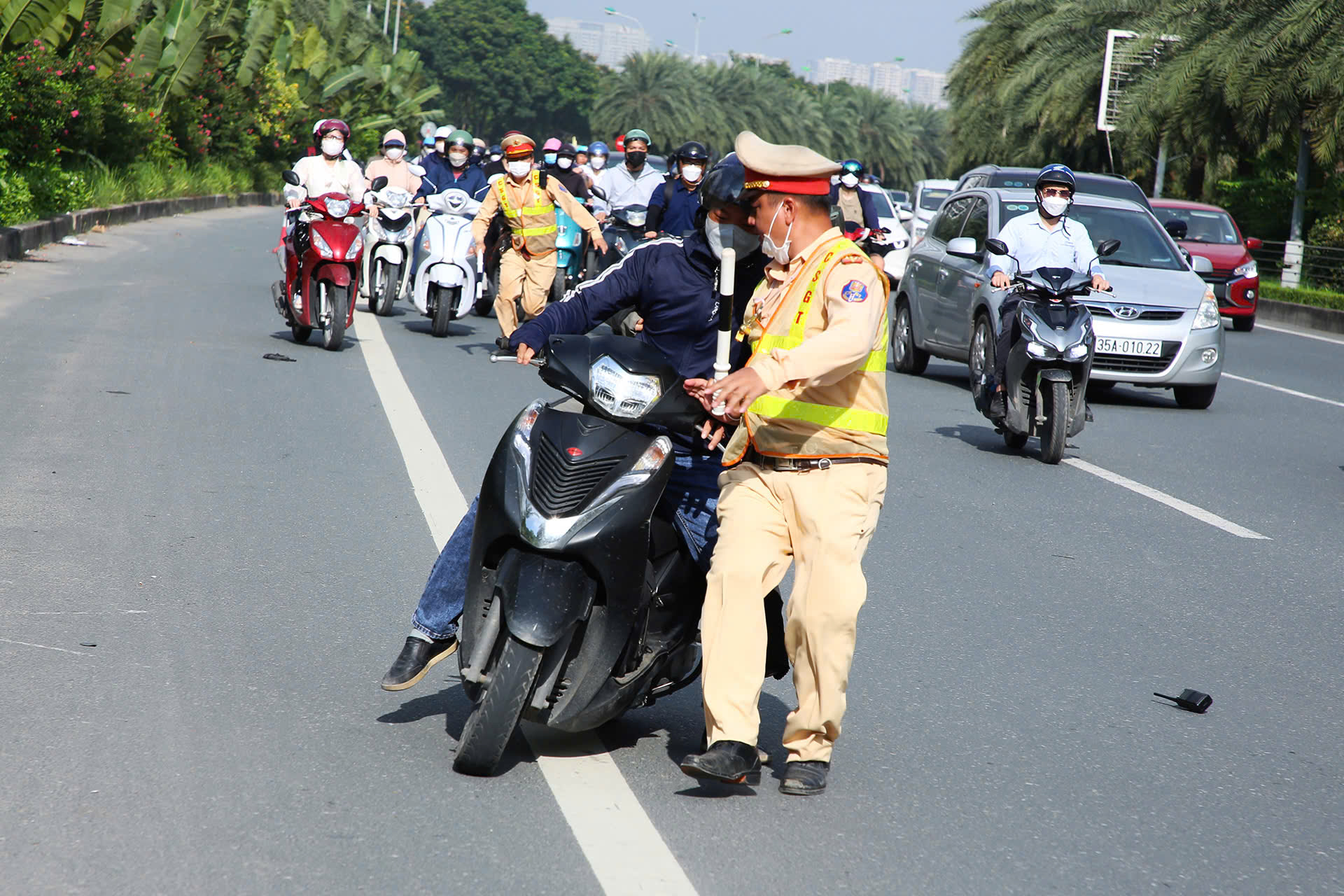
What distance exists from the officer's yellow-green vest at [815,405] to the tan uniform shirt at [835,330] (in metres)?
0.04

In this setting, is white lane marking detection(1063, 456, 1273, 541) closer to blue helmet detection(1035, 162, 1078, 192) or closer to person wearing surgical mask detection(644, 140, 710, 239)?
blue helmet detection(1035, 162, 1078, 192)

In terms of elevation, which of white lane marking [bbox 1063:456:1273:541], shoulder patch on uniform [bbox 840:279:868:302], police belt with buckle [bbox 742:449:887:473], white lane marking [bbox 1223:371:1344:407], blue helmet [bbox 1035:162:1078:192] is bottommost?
white lane marking [bbox 1223:371:1344:407]

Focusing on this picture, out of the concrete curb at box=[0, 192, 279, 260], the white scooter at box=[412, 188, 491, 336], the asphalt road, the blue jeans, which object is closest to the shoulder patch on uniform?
the blue jeans

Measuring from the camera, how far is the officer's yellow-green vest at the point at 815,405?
14.3ft

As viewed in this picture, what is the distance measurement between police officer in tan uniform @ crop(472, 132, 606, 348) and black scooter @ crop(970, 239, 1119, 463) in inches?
166

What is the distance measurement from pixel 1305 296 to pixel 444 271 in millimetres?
16681

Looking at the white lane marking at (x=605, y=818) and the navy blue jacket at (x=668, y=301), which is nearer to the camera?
the white lane marking at (x=605, y=818)

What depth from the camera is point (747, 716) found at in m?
4.27

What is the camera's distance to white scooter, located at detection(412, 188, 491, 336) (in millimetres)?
15664

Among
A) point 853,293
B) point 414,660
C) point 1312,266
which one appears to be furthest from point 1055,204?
point 1312,266

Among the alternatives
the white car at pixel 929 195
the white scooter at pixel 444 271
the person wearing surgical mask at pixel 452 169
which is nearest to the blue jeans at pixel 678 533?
the white scooter at pixel 444 271

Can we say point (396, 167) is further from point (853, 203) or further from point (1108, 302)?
point (1108, 302)

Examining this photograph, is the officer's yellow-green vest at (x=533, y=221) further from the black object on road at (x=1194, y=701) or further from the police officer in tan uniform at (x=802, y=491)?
the police officer in tan uniform at (x=802, y=491)

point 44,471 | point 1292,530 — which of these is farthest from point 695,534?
point 1292,530
